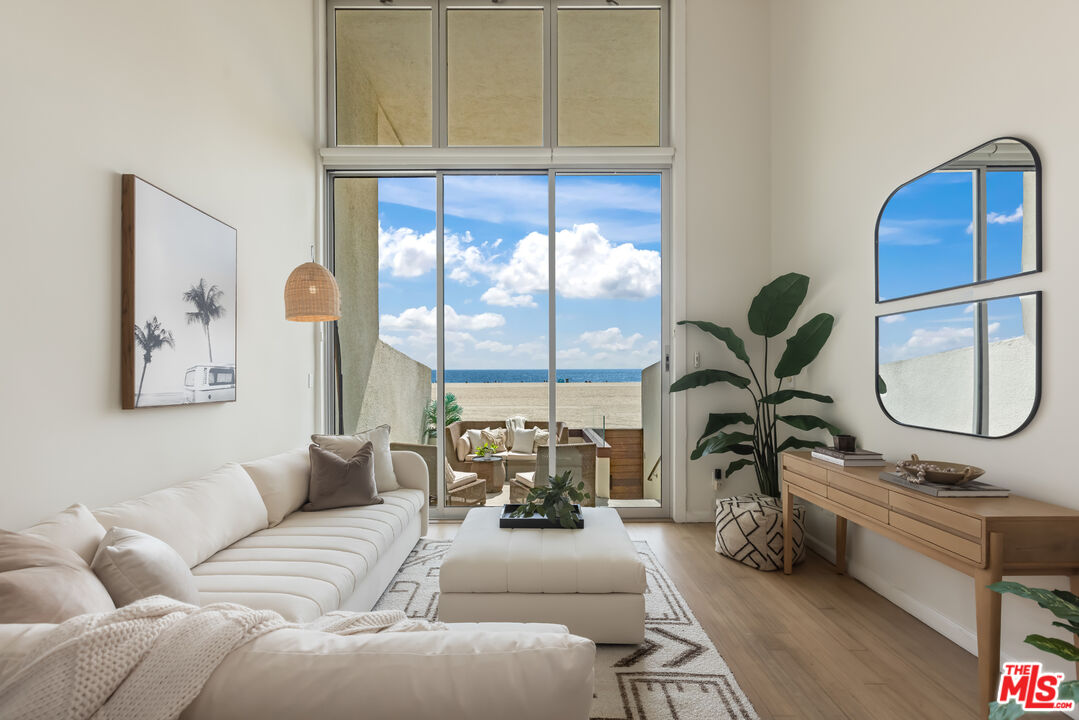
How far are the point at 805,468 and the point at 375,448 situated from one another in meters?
2.60

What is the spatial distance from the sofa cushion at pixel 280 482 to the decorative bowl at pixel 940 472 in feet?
9.73

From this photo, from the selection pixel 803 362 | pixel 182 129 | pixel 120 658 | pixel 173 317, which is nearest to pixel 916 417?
pixel 803 362

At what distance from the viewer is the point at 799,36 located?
13.8 feet

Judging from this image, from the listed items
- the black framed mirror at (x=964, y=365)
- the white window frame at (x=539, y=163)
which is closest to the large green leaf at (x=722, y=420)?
the white window frame at (x=539, y=163)

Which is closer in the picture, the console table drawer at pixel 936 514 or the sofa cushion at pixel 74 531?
the sofa cushion at pixel 74 531

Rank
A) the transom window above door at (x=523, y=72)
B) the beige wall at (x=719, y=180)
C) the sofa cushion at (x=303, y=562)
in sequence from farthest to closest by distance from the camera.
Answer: the transom window above door at (x=523, y=72), the beige wall at (x=719, y=180), the sofa cushion at (x=303, y=562)

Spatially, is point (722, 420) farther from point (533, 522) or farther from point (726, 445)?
point (533, 522)

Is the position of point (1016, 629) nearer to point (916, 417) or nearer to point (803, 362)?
point (916, 417)

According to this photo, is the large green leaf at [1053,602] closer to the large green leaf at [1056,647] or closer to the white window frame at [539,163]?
the large green leaf at [1056,647]

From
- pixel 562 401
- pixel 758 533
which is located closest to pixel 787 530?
pixel 758 533

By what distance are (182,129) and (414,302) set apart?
7.35 ft

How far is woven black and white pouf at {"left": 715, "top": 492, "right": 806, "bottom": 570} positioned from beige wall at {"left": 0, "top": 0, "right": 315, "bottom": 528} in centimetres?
303

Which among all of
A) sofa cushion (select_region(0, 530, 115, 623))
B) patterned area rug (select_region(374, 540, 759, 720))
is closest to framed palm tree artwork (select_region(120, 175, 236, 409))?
sofa cushion (select_region(0, 530, 115, 623))

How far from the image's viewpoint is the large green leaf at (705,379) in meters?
4.21
